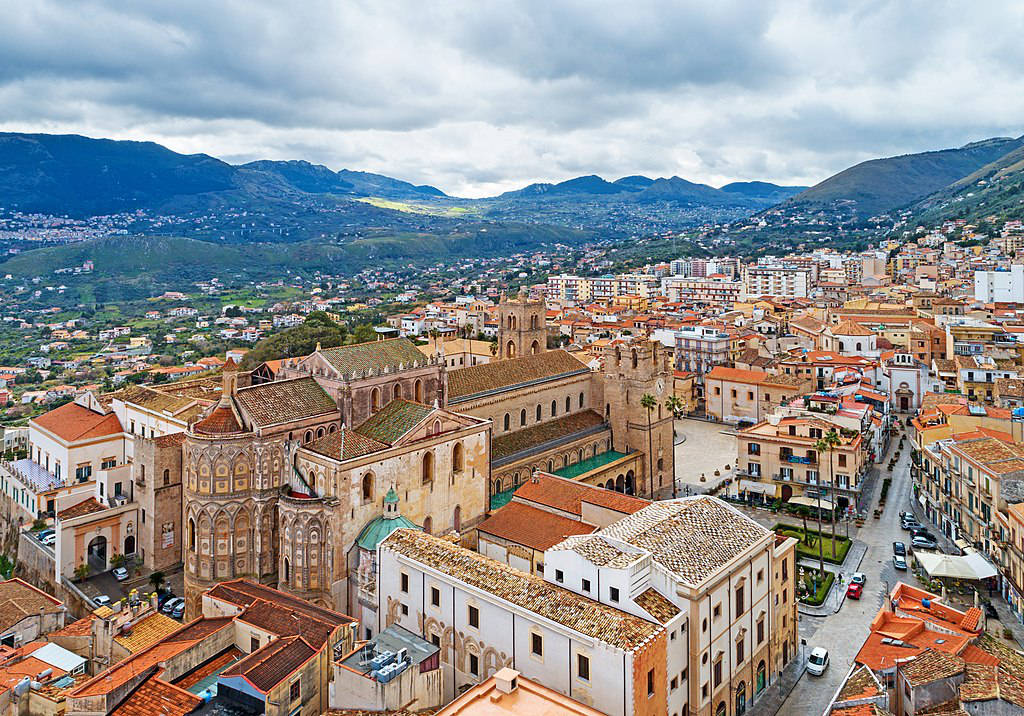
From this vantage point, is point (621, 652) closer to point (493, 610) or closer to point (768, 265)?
point (493, 610)

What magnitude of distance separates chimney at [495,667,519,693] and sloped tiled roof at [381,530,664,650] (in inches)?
119

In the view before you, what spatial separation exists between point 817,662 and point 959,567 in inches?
491

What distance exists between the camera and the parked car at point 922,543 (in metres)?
47.8

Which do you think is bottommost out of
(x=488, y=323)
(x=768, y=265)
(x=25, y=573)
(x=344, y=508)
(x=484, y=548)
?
(x=25, y=573)

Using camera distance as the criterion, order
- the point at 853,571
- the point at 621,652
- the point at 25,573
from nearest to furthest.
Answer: the point at 621,652
the point at 853,571
the point at 25,573

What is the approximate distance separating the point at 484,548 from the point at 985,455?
32.8 metres

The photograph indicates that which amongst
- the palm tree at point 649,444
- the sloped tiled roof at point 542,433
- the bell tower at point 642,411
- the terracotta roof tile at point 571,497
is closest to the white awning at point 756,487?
the bell tower at point 642,411

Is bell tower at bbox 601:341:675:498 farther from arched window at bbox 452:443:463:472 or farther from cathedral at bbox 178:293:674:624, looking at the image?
arched window at bbox 452:443:463:472

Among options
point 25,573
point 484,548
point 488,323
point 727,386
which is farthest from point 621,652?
point 488,323

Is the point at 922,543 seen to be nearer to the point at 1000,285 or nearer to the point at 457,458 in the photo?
the point at 457,458

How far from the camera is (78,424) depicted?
5478 centimetres

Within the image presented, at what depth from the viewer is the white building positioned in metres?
119

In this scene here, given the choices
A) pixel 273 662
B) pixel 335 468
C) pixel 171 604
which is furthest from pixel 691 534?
pixel 171 604

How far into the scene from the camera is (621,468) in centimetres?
5825
